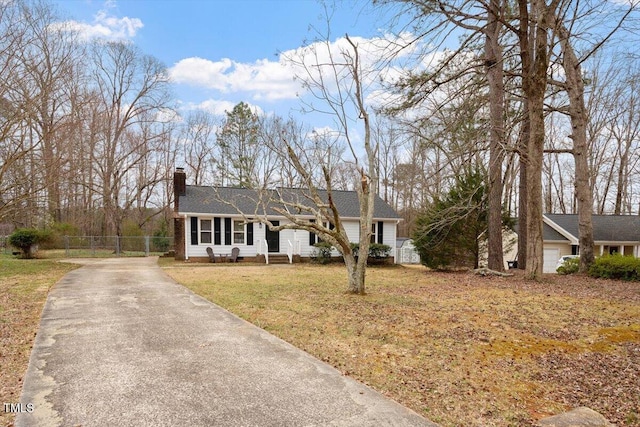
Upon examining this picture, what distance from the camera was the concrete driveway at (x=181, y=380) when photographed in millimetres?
2918

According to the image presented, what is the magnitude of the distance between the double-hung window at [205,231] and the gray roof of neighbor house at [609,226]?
67.6 ft

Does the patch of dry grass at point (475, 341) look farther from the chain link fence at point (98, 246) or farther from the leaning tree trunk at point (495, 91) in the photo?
the chain link fence at point (98, 246)

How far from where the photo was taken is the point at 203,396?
3264 millimetres

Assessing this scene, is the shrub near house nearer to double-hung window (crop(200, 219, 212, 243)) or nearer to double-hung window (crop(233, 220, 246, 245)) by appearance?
double-hung window (crop(233, 220, 246, 245))

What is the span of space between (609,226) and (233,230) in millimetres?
22192

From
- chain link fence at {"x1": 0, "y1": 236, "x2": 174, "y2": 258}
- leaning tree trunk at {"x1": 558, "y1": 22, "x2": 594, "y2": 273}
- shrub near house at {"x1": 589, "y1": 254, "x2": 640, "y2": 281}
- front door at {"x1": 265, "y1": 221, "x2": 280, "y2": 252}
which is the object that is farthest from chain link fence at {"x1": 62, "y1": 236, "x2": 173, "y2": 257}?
shrub near house at {"x1": 589, "y1": 254, "x2": 640, "y2": 281}

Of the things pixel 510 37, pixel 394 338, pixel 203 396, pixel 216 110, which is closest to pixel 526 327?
pixel 394 338

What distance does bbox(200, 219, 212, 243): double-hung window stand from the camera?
1822cm

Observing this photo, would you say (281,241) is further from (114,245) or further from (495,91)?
(495,91)

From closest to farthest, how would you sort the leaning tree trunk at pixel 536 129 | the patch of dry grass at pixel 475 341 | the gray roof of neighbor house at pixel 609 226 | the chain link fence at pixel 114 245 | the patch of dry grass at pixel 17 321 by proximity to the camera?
1. the patch of dry grass at pixel 475 341
2. the patch of dry grass at pixel 17 321
3. the leaning tree trunk at pixel 536 129
4. the chain link fence at pixel 114 245
5. the gray roof of neighbor house at pixel 609 226

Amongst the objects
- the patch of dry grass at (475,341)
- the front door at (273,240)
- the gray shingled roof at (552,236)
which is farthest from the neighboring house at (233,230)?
the gray shingled roof at (552,236)

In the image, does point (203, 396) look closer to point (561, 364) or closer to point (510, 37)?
point (561, 364)

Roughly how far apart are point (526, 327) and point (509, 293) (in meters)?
3.21

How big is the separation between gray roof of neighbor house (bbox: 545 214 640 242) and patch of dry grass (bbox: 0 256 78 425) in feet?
82.6
